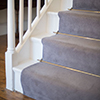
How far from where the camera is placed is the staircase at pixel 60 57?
1423mm

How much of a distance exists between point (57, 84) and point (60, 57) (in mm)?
319

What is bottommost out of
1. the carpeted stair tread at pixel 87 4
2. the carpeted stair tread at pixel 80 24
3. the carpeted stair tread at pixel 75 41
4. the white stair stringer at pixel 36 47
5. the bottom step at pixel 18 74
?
the bottom step at pixel 18 74

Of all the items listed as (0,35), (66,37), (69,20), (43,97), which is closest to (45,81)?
(43,97)

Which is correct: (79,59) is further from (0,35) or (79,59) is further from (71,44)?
(0,35)

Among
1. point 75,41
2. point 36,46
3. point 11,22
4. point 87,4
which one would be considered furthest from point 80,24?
point 11,22

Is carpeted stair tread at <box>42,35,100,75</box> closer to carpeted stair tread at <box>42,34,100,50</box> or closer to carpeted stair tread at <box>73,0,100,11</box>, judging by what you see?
carpeted stair tread at <box>42,34,100,50</box>

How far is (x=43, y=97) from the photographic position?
1.54m

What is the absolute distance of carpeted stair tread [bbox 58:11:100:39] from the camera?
1758mm

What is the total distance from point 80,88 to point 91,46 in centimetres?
39

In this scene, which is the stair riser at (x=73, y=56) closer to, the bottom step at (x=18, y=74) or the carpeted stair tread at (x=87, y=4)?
the bottom step at (x=18, y=74)

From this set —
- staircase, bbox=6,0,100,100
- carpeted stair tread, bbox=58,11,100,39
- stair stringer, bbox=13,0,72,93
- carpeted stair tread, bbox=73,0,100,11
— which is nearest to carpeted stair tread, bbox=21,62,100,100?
staircase, bbox=6,0,100,100

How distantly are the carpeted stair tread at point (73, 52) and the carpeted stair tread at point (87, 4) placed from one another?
451mm

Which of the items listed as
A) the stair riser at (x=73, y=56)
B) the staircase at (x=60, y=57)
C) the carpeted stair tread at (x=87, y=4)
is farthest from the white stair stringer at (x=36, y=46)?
the carpeted stair tread at (x=87, y=4)

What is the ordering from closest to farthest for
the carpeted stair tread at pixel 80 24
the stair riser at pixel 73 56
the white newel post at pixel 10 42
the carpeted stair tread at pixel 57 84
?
the carpeted stair tread at pixel 57 84
the stair riser at pixel 73 56
the white newel post at pixel 10 42
the carpeted stair tread at pixel 80 24
